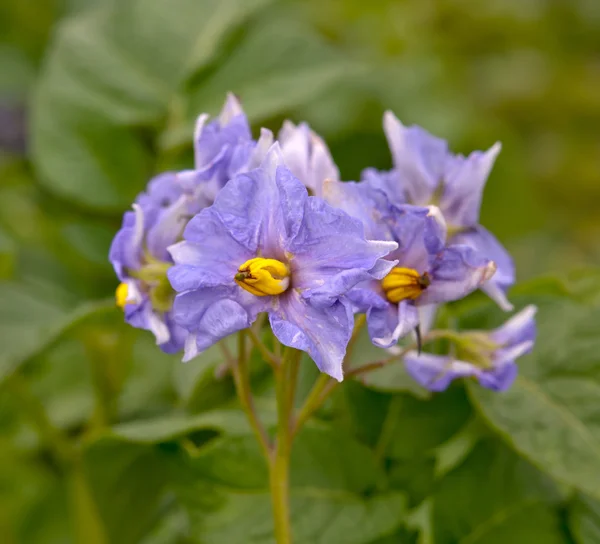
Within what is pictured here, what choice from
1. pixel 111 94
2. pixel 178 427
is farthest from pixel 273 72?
pixel 178 427

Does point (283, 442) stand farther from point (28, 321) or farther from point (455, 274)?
point (28, 321)

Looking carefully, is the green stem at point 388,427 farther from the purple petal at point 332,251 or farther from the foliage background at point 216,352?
the purple petal at point 332,251

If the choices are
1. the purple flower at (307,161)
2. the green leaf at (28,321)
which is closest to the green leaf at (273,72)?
the green leaf at (28,321)

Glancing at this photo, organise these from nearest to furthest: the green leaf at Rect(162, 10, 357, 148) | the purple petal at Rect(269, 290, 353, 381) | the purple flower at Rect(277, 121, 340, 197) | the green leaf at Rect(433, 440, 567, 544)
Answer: the purple petal at Rect(269, 290, 353, 381) → the purple flower at Rect(277, 121, 340, 197) → the green leaf at Rect(433, 440, 567, 544) → the green leaf at Rect(162, 10, 357, 148)

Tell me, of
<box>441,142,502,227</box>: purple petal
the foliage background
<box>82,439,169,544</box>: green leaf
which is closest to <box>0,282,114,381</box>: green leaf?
the foliage background

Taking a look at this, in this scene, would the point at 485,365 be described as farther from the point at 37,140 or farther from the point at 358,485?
the point at 37,140

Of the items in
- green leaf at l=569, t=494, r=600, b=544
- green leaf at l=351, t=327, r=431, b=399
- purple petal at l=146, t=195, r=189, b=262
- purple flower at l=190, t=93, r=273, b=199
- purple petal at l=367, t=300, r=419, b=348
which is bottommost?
green leaf at l=569, t=494, r=600, b=544

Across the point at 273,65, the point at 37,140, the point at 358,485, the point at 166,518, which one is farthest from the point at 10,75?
the point at 358,485

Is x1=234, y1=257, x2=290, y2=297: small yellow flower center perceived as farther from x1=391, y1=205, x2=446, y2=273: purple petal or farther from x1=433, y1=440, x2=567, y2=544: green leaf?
x1=433, y1=440, x2=567, y2=544: green leaf
